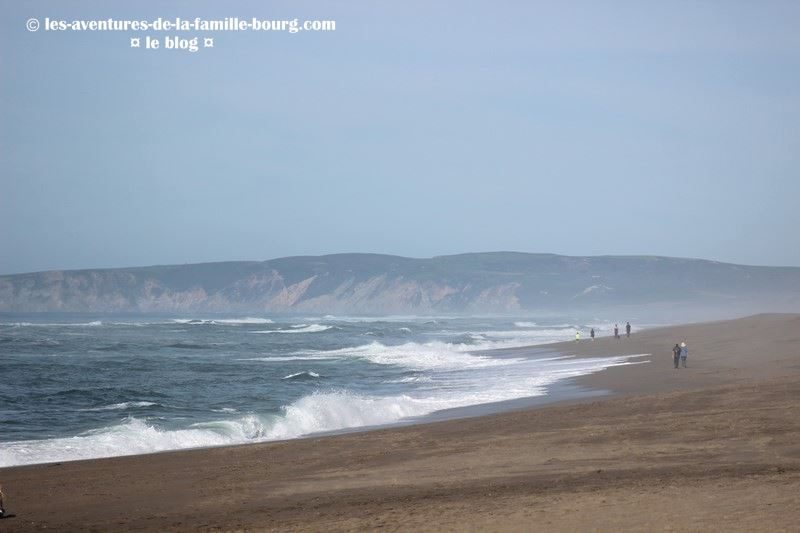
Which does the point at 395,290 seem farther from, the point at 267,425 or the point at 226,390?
the point at 267,425

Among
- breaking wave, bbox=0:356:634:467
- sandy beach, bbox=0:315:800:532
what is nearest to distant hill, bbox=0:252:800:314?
breaking wave, bbox=0:356:634:467

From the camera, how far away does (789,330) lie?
39938 mm

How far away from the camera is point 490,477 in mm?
11758

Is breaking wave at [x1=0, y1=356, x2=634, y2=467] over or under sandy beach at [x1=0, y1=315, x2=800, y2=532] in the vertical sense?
under

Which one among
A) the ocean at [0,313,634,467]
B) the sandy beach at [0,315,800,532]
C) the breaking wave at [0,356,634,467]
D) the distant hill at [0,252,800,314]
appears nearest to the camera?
the sandy beach at [0,315,800,532]

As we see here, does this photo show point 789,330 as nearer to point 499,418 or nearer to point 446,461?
point 499,418

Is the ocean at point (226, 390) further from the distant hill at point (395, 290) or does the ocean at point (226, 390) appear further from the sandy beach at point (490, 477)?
the distant hill at point (395, 290)

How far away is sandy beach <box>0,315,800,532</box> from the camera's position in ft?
30.6

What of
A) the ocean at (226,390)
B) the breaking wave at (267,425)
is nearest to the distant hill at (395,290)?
the ocean at (226,390)

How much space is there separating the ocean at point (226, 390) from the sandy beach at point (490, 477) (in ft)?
9.29

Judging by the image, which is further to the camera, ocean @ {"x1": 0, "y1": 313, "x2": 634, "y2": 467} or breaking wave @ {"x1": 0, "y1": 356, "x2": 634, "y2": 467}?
ocean @ {"x1": 0, "y1": 313, "x2": 634, "y2": 467}

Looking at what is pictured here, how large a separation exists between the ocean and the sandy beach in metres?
2.83

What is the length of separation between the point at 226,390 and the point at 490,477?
1782 cm

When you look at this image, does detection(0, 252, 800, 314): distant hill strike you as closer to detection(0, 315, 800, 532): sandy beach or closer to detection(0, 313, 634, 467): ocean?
detection(0, 313, 634, 467): ocean
